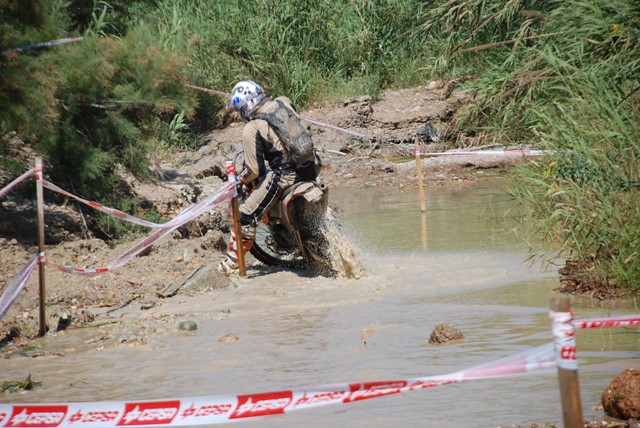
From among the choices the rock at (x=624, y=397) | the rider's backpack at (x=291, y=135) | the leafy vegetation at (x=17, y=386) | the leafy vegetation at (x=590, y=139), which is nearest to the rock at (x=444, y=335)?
the leafy vegetation at (x=590, y=139)

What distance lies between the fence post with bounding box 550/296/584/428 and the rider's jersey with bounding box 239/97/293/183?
628cm

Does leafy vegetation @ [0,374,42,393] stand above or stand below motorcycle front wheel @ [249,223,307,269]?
below

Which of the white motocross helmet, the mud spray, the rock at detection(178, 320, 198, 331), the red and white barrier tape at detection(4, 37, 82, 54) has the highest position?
the red and white barrier tape at detection(4, 37, 82, 54)

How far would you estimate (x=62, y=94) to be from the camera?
40.0ft

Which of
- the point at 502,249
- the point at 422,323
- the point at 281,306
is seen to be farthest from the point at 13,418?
the point at 502,249

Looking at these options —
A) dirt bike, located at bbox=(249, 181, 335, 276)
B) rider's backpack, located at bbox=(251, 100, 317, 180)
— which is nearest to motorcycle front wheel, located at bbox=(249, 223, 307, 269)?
dirt bike, located at bbox=(249, 181, 335, 276)

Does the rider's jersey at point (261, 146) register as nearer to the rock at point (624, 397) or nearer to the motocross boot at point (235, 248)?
the motocross boot at point (235, 248)

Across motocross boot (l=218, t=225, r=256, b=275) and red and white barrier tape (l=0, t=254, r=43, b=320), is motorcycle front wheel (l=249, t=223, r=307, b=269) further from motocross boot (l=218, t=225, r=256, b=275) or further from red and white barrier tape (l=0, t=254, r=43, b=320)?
red and white barrier tape (l=0, t=254, r=43, b=320)

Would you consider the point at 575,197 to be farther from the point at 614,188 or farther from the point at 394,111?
the point at 394,111

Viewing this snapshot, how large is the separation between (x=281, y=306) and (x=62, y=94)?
466 cm

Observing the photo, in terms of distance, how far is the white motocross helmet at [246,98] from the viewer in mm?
9969

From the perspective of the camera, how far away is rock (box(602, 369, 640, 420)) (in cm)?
490

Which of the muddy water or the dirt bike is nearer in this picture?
the muddy water

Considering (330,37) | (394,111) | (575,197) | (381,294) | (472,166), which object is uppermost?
(330,37)
